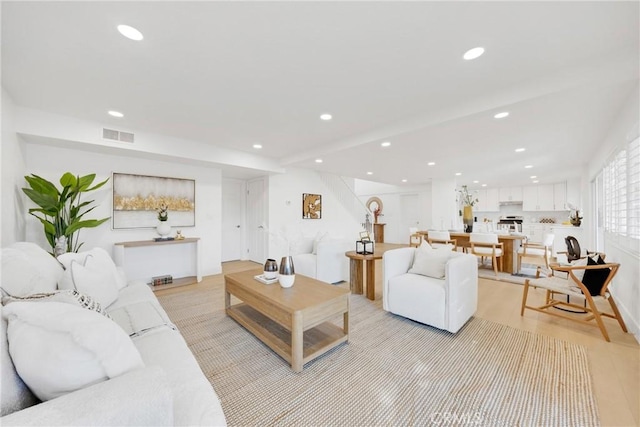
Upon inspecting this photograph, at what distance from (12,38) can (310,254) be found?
12.2 ft

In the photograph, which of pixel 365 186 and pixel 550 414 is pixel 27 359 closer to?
pixel 550 414

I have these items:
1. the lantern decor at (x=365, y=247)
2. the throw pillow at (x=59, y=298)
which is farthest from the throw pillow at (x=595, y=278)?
the throw pillow at (x=59, y=298)

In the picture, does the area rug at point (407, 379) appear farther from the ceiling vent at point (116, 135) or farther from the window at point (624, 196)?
the ceiling vent at point (116, 135)

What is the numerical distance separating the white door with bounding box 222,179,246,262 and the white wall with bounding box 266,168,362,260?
1.18m

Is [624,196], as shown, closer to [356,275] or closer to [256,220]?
[356,275]

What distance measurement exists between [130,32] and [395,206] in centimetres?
896

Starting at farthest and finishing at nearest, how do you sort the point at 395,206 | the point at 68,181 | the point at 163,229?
the point at 395,206 → the point at 163,229 → the point at 68,181

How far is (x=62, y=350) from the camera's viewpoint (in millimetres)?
827

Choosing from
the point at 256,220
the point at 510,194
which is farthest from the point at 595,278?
the point at 510,194

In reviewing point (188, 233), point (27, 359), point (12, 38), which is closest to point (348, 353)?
point (27, 359)

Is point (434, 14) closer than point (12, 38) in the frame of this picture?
Yes

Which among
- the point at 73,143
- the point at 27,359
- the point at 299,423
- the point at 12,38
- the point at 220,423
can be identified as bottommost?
the point at 299,423

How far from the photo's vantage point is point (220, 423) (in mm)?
938

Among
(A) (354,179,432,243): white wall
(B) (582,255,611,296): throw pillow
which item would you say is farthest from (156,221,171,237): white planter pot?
(A) (354,179,432,243): white wall
